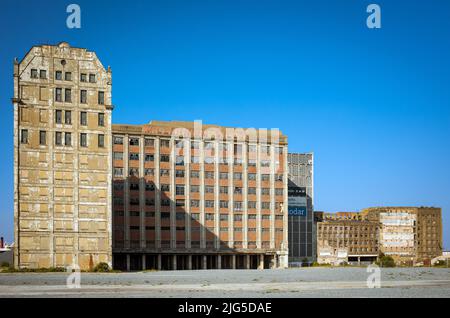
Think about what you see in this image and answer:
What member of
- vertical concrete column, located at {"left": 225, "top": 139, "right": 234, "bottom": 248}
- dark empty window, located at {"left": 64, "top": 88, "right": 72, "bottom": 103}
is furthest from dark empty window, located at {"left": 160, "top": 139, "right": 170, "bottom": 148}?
dark empty window, located at {"left": 64, "top": 88, "right": 72, "bottom": 103}

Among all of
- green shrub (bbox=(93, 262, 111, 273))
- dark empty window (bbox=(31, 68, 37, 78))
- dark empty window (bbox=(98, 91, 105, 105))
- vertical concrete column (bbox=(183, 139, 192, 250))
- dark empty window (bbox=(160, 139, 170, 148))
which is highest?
dark empty window (bbox=(31, 68, 37, 78))

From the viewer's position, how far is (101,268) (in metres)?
89.8

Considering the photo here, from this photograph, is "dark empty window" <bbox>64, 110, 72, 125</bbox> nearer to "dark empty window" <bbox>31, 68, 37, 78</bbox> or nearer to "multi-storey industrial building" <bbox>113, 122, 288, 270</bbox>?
"dark empty window" <bbox>31, 68, 37, 78</bbox>

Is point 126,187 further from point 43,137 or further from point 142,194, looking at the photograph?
point 43,137

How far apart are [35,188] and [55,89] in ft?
47.9

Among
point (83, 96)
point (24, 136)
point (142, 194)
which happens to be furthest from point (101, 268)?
point (142, 194)

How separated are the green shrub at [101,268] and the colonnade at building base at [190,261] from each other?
43.4 meters

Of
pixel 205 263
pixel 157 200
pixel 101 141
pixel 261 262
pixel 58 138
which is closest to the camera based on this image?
pixel 58 138

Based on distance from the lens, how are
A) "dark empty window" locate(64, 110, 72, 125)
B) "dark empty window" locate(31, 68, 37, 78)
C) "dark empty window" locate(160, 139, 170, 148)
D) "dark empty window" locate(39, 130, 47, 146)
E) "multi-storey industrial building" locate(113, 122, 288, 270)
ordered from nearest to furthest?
1. "dark empty window" locate(39, 130, 47, 146)
2. "dark empty window" locate(31, 68, 37, 78)
3. "dark empty window" locate(64, 110, 72, 125)
4. "multi-storey industrial building" locate(113, 122, 288, 270)
5. "dark empty window" locate(160, 139, 170, 148)

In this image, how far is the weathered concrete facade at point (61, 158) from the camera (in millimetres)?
90438

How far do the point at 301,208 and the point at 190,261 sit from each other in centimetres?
4888

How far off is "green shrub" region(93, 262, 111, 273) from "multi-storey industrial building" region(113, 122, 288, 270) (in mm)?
45137

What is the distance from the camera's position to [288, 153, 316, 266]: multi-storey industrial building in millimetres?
180750
